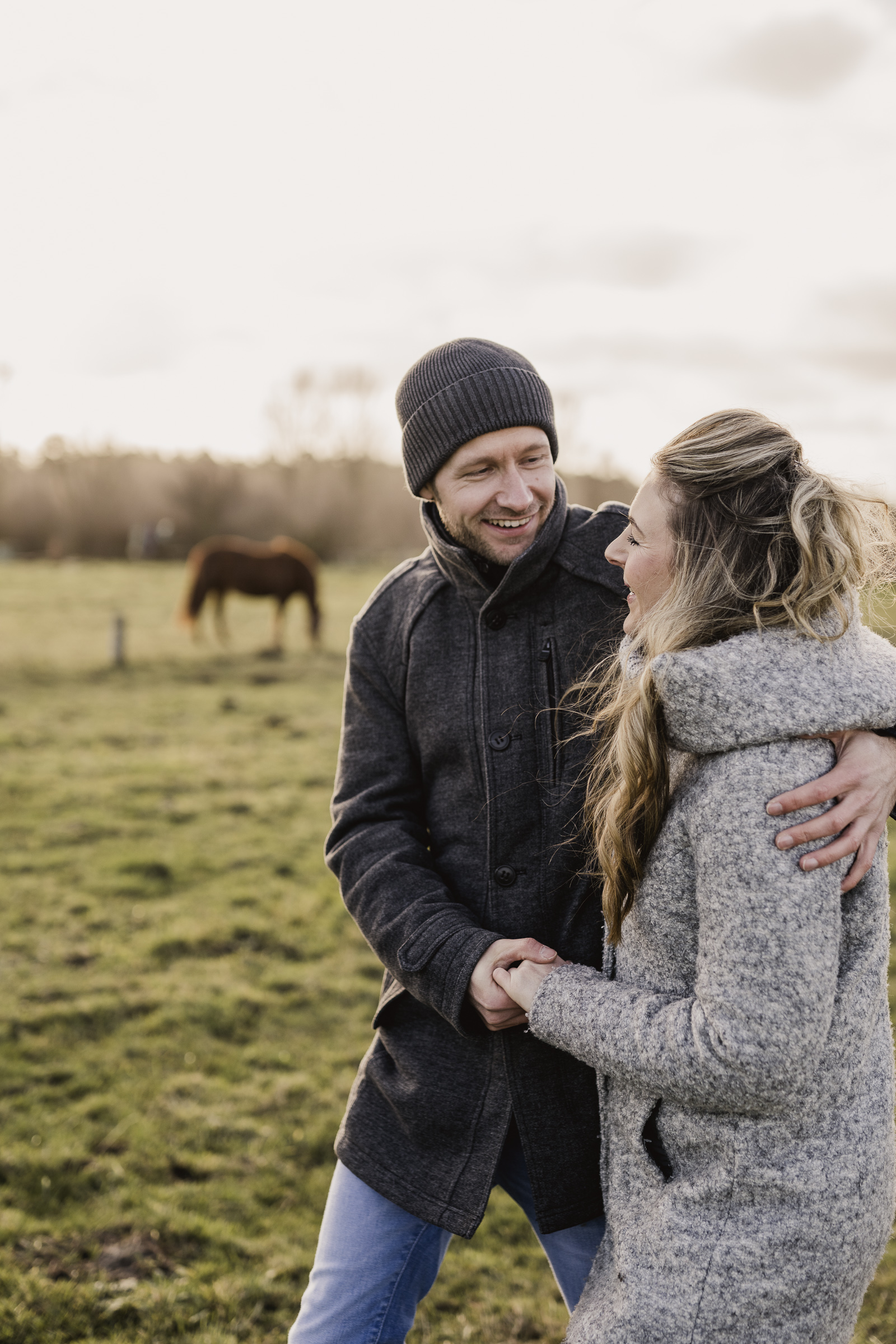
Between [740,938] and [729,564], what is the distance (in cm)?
58

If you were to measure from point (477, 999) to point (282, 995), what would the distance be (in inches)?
153

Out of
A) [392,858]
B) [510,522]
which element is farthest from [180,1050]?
[510,522]

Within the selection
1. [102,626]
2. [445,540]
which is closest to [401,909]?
[445,540]

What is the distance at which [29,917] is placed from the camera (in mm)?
6301

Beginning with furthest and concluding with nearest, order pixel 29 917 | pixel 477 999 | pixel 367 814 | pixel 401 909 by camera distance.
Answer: pixel 29 917 < pixel 367 814 < pixel 401 909 < pixel 477 999

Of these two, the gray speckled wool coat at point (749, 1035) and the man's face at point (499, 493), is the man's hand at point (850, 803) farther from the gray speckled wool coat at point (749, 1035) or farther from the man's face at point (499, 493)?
the man's face at point (499, 493)

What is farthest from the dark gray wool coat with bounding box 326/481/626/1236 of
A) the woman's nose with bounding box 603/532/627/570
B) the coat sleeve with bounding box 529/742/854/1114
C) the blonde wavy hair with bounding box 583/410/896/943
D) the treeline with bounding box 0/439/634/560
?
the treeline with bounding box 0/439/634/560

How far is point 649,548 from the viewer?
1668 millimetres

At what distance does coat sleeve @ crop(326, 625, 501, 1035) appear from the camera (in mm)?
1996

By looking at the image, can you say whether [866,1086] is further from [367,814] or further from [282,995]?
[282,995]

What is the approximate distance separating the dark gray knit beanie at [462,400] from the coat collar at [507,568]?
6.6 inches

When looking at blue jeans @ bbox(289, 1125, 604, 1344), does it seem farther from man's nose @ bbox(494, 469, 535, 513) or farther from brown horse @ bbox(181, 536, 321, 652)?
brown horse @ bbox(181, 536, 321, 652)

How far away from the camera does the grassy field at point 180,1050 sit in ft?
10.9

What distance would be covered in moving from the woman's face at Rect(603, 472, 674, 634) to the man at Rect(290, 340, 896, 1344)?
444 millimetres
